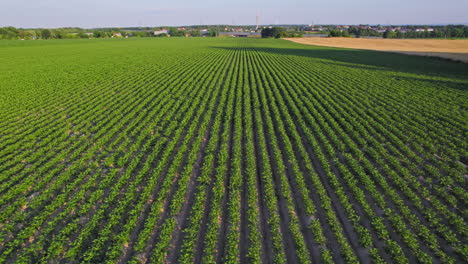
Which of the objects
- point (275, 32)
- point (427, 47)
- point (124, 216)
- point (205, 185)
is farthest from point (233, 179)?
point (275, 32)

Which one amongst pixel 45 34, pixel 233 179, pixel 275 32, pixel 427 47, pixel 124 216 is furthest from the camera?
pixel 275 32

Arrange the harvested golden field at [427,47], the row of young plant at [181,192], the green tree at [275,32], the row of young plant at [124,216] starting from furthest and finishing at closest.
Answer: the green tree at [275,32], the harvested golden field at [427,47], the row of young plant at [181,192], the row of young plant at [124,216]

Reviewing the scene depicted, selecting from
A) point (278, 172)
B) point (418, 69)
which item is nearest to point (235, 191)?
point (278, 172)

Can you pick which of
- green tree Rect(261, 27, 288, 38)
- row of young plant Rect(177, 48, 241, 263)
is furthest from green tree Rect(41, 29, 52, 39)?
row of young plant Rect(177, 48, 241, 263)

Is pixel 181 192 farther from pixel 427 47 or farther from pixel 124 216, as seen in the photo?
pixel 427 47

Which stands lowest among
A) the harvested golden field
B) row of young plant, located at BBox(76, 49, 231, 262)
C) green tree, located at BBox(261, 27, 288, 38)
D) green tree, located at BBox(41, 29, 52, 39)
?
row of young plant, located at BBox(76, 49, 231, 262)

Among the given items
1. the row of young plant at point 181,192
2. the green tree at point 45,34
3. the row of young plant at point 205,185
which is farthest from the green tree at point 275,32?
the row of young plant at point 205,185

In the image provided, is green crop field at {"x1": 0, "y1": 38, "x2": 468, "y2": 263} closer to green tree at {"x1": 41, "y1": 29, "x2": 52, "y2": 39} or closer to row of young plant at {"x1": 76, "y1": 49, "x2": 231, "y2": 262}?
row of young plant at {"x1": 76, "y1": 49, "x2": 231, "y2": 262}

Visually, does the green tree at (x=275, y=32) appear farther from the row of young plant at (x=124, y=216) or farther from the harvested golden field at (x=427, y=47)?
the row of young plant at (x=124, y=216)
